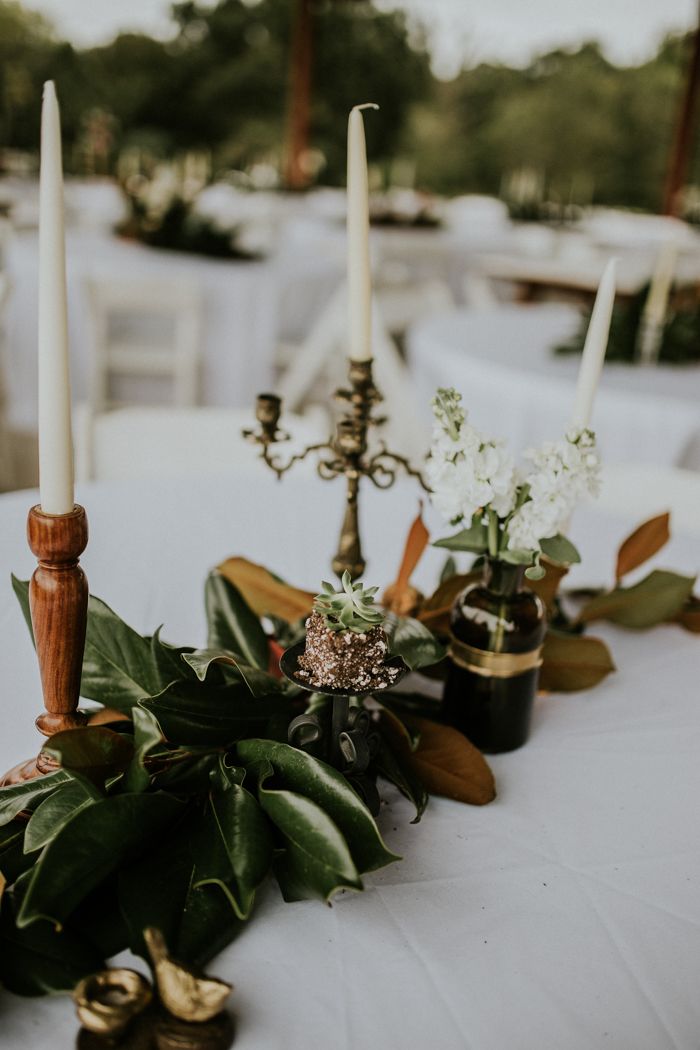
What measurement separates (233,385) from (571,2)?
791cm

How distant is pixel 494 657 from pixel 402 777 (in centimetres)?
13

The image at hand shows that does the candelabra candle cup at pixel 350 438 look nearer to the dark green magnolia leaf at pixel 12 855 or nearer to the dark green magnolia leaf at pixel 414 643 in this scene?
the dark green magnolia leaf at pixel 414 643

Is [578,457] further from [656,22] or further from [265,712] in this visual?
[656,22]

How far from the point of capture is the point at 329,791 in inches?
22.4

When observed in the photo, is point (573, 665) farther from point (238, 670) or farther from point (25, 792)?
point (25, 792)

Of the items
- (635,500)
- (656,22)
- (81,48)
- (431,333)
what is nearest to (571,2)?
(656,22)

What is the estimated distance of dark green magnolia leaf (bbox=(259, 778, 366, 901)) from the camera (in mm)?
523

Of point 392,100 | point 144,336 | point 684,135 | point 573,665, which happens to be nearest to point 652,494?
point 573,665

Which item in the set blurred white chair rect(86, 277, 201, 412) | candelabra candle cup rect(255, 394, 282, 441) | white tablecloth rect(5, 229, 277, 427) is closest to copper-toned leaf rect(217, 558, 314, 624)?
candelabra candle cup rect(255, 394, 282, 441)

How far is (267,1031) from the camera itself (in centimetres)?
50

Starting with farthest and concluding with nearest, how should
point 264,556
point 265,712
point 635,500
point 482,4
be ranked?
1. point 482,4
2. point 635,500
3. point 264,556
4. point 265,712

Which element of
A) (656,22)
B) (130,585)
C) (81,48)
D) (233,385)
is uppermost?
(656,22)

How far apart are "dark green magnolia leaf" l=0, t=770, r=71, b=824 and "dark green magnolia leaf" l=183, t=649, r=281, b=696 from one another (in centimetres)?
12

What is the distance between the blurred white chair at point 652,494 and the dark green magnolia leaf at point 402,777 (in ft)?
2.89
